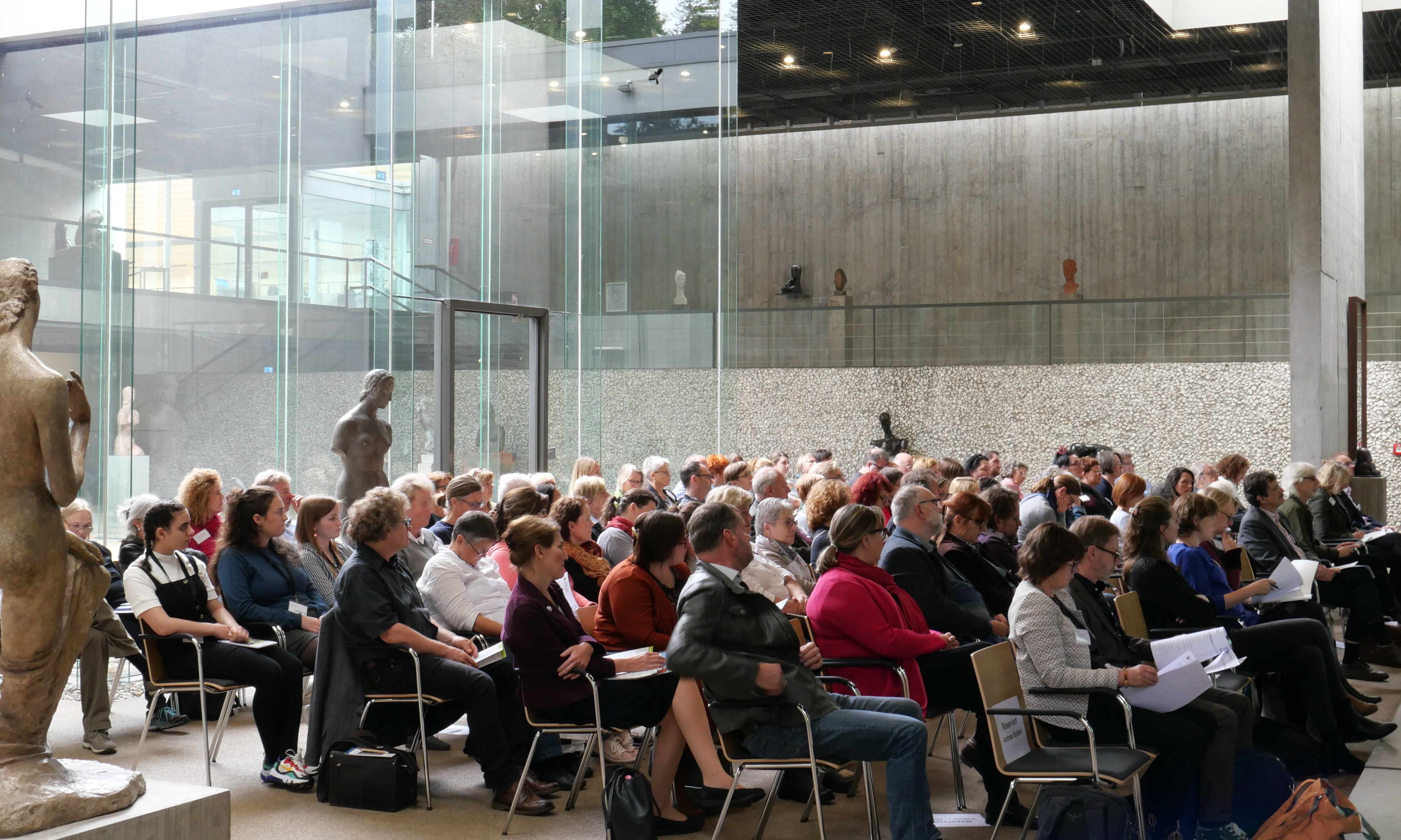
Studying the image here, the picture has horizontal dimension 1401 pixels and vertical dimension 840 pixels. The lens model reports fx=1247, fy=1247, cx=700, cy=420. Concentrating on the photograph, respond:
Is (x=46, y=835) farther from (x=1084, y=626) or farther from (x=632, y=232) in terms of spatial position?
(x=632, y=232)

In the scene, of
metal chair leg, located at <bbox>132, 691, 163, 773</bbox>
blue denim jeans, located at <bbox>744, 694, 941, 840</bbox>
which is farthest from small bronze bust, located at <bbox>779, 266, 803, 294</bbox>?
blue denim jeans, located at <bbox>744, 694, 941, 840</bbox>

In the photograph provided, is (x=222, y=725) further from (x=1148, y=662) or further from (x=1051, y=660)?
(x=1148, y=662)

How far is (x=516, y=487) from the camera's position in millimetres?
6020

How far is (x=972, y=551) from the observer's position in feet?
18.9

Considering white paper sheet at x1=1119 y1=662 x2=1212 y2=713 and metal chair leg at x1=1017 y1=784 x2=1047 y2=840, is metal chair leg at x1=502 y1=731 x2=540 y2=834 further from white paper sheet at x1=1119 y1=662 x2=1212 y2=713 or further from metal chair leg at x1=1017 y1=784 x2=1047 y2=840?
white paper sheet at x1=1119 y1=662 x2=1212 y2=713

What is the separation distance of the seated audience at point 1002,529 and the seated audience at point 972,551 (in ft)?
0.77

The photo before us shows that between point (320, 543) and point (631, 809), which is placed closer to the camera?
point (631, 809)

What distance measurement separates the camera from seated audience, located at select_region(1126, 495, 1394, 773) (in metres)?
5.52

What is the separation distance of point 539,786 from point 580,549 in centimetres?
132

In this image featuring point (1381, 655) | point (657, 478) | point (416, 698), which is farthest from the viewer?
point (657, 478)

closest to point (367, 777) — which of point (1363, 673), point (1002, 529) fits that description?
point (1002, 529)

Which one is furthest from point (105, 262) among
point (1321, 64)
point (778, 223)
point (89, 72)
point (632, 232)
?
point (778, 223)

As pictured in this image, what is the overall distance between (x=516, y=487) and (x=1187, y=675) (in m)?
3.17

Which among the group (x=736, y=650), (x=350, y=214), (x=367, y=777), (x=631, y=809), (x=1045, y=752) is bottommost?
(x=367, y=777)
